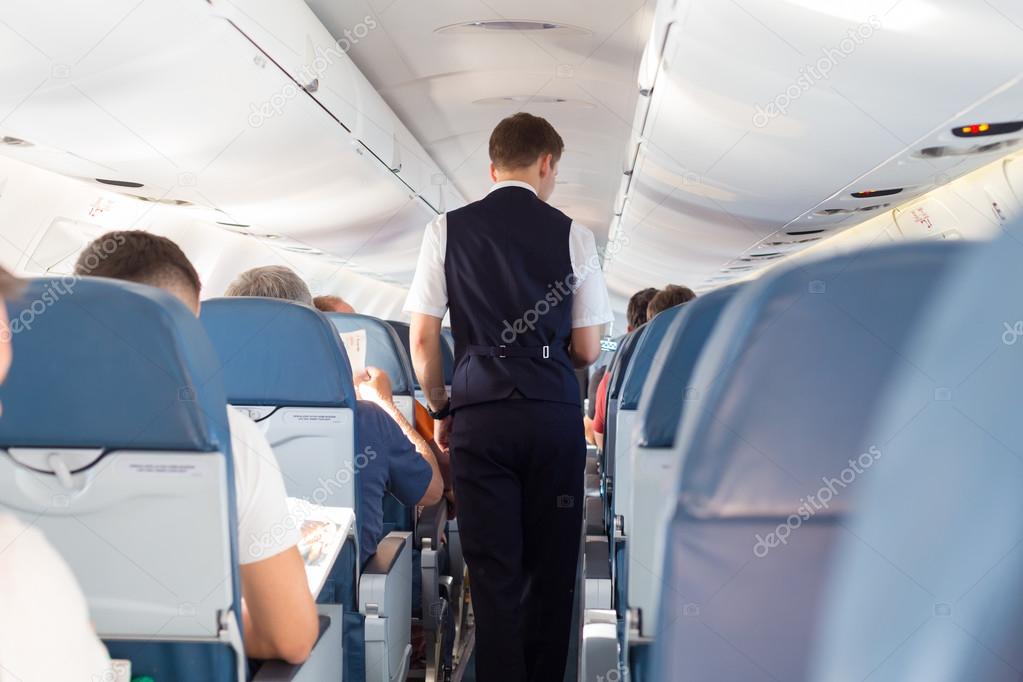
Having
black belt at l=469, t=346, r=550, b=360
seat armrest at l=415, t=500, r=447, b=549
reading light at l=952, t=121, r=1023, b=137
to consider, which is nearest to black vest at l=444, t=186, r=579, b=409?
black belt at l=469, t=346, r=550, b=360

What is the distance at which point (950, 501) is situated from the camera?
0.74m

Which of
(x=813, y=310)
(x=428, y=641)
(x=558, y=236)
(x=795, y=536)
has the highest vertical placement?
(x=558, y=236)

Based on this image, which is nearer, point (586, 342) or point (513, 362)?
point (513, 362)

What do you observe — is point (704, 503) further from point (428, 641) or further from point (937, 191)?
point (937, 191)

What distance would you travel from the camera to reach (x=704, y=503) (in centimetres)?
100

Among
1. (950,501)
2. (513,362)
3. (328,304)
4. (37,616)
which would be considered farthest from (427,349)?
(950,501)

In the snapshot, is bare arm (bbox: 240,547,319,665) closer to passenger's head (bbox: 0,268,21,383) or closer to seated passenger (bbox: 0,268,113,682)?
seated passenger (bbox: 0,268,113,682)

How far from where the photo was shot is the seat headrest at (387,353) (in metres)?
3.85

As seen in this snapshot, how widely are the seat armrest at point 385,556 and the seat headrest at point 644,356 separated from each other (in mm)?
838

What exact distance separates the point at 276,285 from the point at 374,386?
579 mm

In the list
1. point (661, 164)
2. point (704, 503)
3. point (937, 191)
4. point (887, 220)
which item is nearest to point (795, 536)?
point (704, 503)

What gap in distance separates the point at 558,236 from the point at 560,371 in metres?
0.43

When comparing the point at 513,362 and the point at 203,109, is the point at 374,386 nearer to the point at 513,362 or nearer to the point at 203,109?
the point at 513,362

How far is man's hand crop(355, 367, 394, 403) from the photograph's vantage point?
3592 mm
